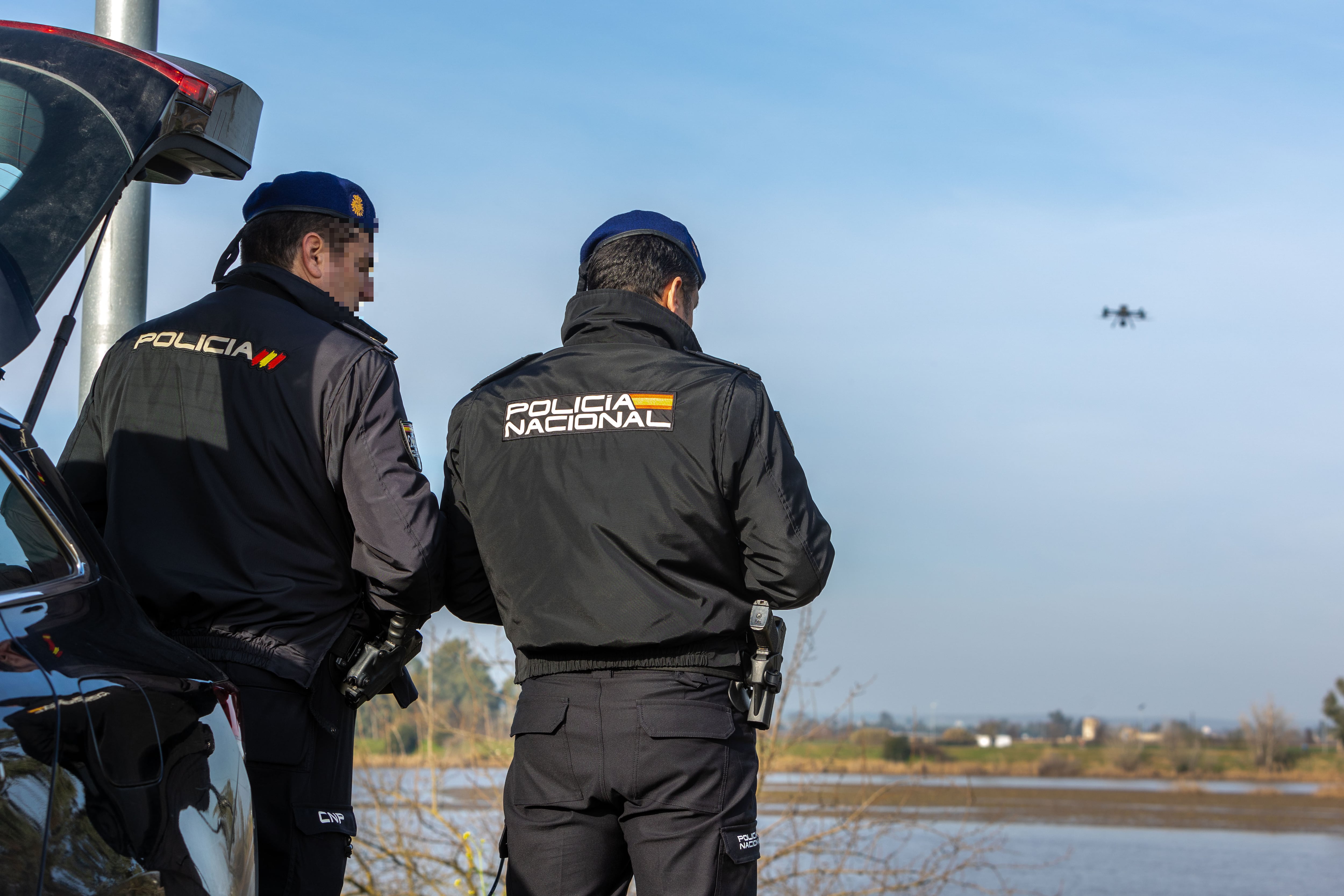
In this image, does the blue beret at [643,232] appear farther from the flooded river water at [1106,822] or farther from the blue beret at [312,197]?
the flooded river water at [1106,822]

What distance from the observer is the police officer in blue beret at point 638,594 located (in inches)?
111

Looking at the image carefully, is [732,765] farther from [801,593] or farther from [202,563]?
[202,563]

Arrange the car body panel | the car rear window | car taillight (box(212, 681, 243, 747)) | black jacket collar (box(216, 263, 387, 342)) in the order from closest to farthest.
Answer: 1. the car body panel
2. car taillight (box(212, 681, 243, 747))
3. the car rear window
4. black jacket collar (box(216, 263, 387, 342))

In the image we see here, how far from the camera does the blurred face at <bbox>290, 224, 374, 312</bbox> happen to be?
10.8 ft

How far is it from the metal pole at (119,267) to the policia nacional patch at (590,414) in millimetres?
1618

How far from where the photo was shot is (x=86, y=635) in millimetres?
2008

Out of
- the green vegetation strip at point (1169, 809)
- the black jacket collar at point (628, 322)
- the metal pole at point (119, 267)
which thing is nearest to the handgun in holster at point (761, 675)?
the black jacket collar at point (628, 322)

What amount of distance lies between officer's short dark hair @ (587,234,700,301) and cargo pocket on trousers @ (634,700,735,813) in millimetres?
1038

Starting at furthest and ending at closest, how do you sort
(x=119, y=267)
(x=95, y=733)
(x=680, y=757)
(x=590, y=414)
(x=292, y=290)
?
(x=119, y=267), (x=292, y=290), (x=590, y=414), (x=680, y=757), (x=95, y=733)

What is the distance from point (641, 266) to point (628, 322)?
17 cm

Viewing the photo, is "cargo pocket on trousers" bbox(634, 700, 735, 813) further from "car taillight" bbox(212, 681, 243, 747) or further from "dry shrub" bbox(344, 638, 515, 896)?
"dry shrub" bbox(344, 638, 515, 896)

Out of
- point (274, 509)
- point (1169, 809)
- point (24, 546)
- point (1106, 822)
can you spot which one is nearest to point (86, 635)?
point (24, 546)

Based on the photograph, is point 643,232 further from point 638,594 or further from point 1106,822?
point 1106,822

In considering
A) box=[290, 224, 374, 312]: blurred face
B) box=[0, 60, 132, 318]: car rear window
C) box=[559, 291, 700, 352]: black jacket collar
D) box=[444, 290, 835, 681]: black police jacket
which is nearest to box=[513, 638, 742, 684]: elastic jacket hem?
box=[444, 290, 835, 681]: black police jacket
